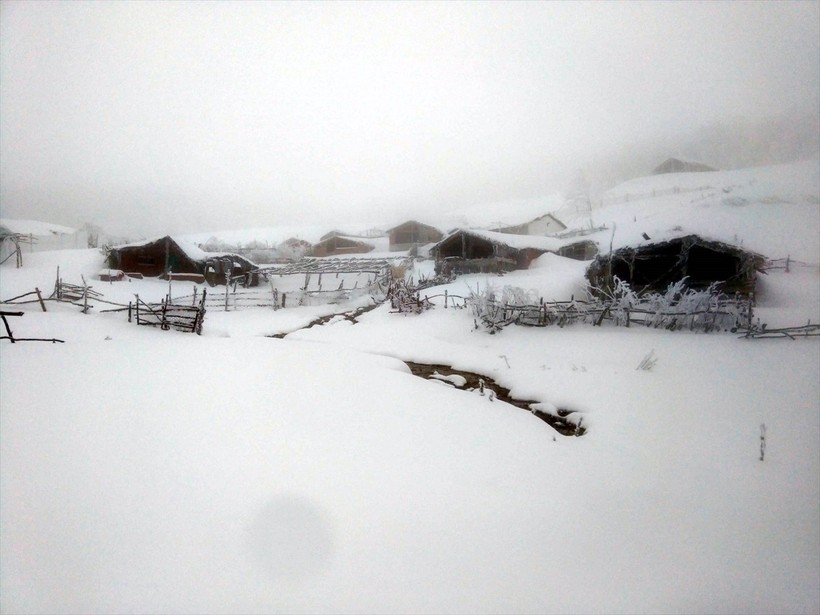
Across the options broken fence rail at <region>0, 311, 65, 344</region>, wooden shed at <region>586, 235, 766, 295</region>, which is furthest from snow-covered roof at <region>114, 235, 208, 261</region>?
wooden shed at <region>586, 235, 766, 295</region>

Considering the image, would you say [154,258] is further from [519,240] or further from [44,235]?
[519,240]

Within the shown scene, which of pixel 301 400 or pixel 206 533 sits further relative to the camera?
pixel 301 400

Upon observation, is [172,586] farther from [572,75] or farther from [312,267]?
[572,75]

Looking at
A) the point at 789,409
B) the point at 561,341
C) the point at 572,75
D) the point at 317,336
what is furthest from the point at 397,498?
the point at 572,75

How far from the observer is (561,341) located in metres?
2.55

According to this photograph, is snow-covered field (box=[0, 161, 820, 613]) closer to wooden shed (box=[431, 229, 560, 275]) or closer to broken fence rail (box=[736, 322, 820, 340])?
broken fence rail (box=[736, 322, 820, 340])

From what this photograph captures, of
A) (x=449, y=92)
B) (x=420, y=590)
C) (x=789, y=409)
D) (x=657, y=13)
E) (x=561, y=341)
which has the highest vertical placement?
(x=657, y=13)

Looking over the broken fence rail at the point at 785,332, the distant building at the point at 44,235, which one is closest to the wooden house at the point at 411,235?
the broken fence rail at the point at 785,332

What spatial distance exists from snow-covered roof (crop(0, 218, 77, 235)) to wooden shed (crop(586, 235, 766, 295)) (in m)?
4.23

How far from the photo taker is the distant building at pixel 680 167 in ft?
6.75

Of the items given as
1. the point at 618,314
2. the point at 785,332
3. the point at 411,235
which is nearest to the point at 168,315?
the point at 411,235

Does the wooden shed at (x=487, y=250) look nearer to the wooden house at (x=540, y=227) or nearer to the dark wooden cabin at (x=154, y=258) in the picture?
the wooden house at (x=540, y=227)

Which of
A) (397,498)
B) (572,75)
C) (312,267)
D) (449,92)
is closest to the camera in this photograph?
(397,498)

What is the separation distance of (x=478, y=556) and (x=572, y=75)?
2833 millimetres
